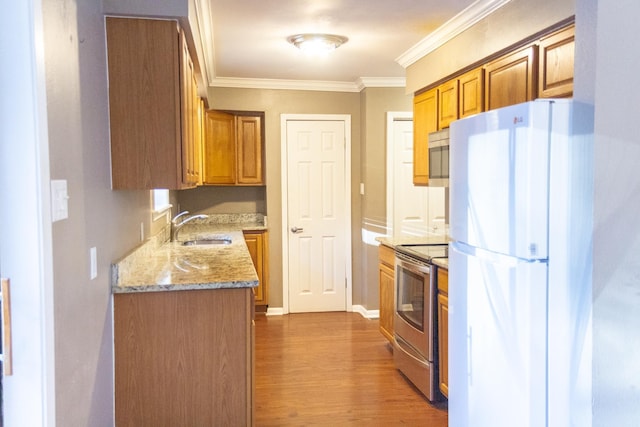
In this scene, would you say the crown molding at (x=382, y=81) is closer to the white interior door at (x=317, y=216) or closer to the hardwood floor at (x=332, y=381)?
the white interior door at (x=317, y=216)

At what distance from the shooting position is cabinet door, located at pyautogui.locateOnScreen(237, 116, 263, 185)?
17.0ft

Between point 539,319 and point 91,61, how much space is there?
2007 millimetres

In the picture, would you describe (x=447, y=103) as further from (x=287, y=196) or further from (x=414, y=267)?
(x=287, y=196)

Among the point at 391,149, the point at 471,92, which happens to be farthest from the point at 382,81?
the point at 471,92

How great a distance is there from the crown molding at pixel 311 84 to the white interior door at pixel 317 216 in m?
0.36

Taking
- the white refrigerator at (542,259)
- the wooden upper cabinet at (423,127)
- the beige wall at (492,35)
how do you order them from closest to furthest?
the white refrigerator at (542,259), the beige wall at (492,35), the wooden upper cabinet at (423,127)

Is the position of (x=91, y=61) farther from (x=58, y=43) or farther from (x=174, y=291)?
(x=174, y=291)

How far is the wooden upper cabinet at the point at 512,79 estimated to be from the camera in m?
2.51

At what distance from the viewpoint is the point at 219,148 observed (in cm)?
509

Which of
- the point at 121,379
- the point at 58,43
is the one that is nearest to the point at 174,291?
the point at 121,379

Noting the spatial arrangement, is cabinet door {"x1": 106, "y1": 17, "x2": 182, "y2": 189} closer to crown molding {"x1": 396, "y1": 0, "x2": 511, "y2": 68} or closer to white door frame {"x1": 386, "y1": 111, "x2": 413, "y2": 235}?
crown molding {"x1": 396, "y1": 0, "x2": 511, "y2": 68}

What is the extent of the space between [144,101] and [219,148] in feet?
9.32

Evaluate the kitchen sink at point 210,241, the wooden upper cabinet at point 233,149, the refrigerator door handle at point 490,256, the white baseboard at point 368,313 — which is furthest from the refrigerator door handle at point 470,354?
the wooden upper cabinet at point 233,149

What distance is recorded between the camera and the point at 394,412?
2.96m
